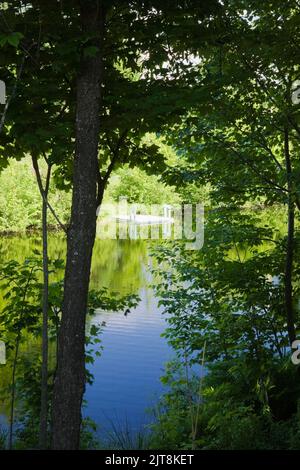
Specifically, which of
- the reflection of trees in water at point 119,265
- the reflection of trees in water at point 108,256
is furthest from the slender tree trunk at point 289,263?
the reflection of trees in water at point 119,265

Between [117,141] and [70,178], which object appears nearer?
[117,141]

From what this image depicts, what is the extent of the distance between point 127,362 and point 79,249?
948cm

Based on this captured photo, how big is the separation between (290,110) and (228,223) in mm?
2190

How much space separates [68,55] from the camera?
13.6 ft

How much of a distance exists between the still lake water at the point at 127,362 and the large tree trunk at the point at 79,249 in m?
4.05

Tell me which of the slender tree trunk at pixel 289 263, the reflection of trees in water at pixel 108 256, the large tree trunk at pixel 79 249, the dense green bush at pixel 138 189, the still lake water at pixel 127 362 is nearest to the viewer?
the large tree trunk at pixel 79 249

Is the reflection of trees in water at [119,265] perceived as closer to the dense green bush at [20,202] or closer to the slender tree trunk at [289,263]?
the dense green bush at [20,202]

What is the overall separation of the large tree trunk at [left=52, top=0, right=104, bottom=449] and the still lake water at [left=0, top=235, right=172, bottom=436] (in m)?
4.05

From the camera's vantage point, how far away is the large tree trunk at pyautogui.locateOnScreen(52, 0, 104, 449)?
14.5 feet

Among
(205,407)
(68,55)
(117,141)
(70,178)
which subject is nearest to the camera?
(68,55)

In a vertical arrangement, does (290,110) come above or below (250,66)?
below

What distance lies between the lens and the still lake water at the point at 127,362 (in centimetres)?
1054
